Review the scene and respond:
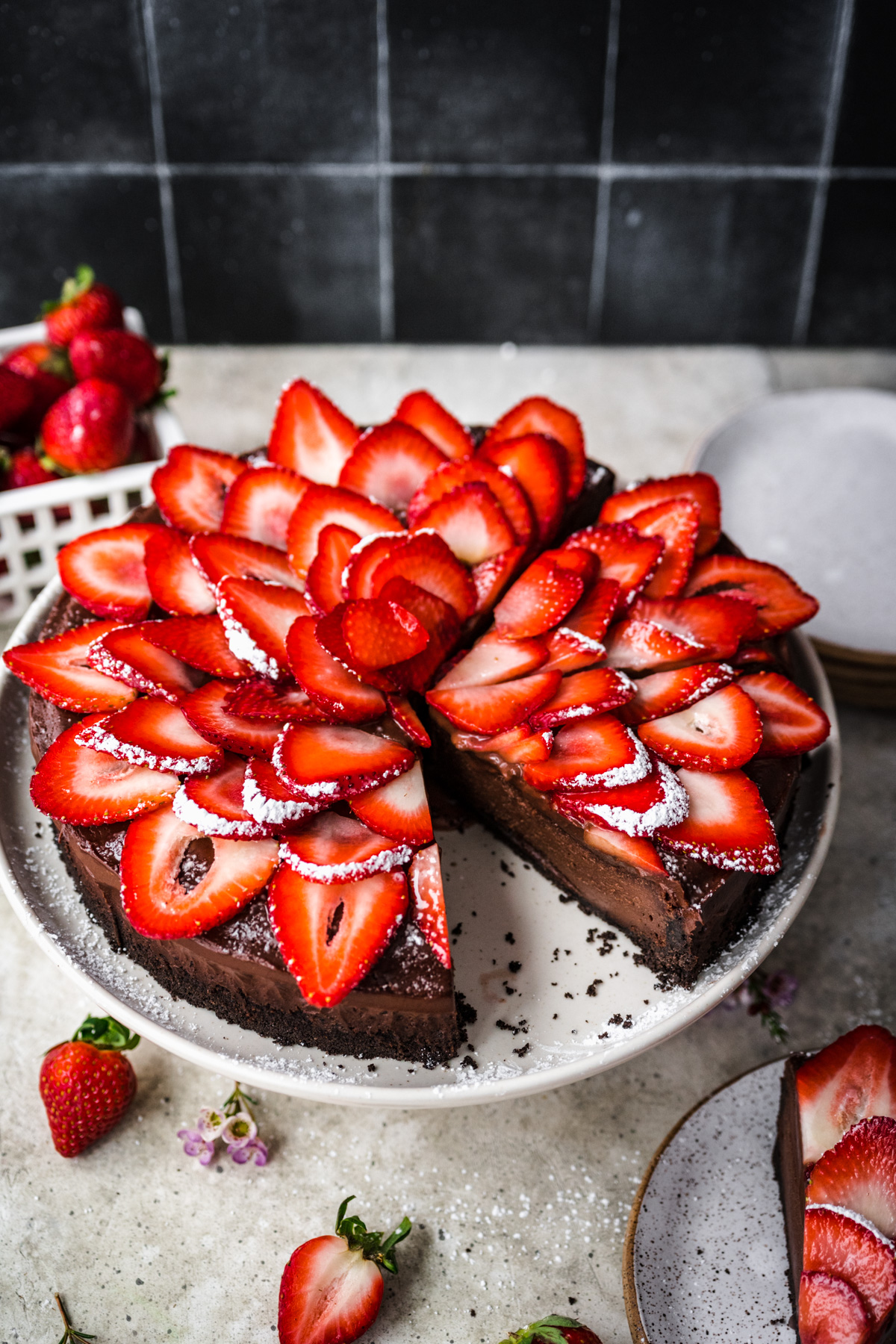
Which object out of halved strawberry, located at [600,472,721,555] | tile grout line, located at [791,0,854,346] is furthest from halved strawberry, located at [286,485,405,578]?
tile grout line, located at [791,0,854,346]

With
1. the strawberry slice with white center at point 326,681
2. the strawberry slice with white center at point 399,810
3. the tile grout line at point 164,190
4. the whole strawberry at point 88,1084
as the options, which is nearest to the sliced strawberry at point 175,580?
the strawberry slice with white center at point 326,681

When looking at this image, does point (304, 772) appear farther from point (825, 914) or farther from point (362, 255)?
point (362, 255)

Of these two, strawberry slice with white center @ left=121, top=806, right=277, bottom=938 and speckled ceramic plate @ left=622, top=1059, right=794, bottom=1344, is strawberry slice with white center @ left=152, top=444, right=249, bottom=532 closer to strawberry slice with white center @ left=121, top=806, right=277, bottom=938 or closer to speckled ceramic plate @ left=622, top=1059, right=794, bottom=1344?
strawberry slice with white center @ left=121, top=806, right=277, bottom=938

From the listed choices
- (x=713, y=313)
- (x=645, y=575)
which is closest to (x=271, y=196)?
(x=713, y=313)

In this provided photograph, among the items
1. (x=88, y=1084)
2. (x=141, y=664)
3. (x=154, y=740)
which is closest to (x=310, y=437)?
(x=141, y=664)

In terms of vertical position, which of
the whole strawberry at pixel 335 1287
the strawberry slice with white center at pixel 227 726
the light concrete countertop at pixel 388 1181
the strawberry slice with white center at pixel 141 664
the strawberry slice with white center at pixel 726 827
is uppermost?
the strawberry slice with white center at pixel 141 664

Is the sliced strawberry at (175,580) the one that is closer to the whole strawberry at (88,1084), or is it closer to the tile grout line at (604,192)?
the whole strawberry at (88,1084)
